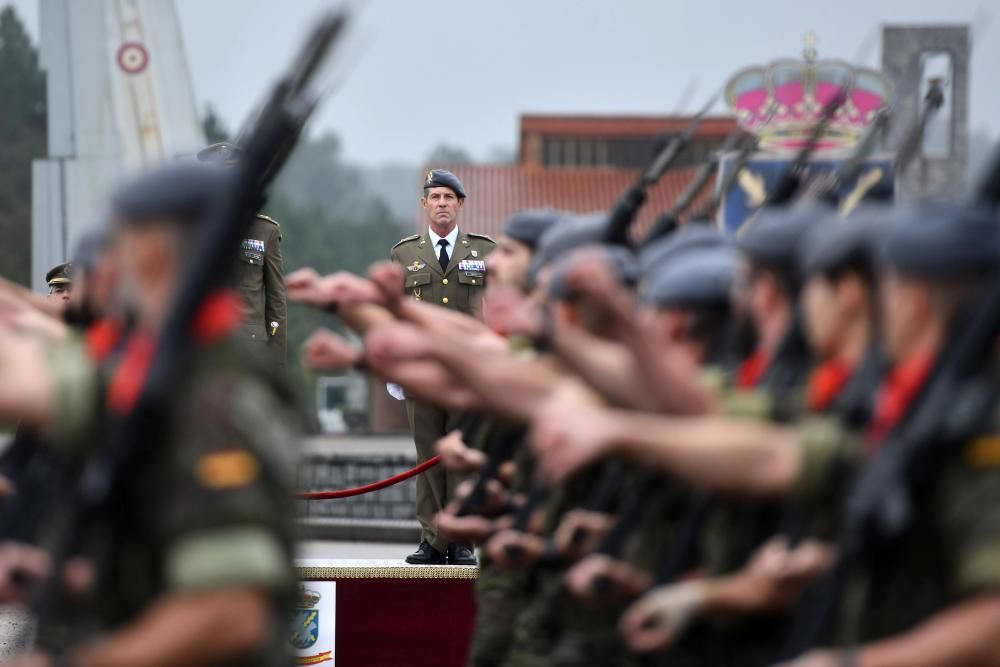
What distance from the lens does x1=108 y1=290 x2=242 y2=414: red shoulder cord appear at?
2848 millimetres

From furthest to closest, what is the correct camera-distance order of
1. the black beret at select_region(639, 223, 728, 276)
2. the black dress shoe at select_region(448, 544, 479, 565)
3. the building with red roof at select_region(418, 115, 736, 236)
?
the building with red roof at select_region(418, 115, 736, 236) < the black dress shoe at select_region(448, 544, 479, 565) < the black beret at select_region(639, 223, 728, 276)

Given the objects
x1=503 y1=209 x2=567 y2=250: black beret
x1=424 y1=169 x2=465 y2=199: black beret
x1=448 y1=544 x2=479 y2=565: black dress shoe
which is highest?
x1=424 y1=169 x2=465 y2=199: black beret

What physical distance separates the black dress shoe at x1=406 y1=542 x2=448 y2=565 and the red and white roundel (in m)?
11.1

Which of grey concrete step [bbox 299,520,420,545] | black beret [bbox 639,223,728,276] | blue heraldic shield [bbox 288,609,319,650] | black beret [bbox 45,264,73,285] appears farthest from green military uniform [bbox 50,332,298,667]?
grey concrete step [bbox 299,520,420,545]

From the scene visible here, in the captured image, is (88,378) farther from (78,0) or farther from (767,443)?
(78,0)

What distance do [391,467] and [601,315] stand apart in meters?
14.1

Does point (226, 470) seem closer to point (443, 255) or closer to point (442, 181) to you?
point (442, 181)

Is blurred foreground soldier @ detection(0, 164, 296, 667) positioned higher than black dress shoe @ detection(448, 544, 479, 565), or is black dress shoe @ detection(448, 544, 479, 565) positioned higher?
blurred foreground soldier @ detection(0, 164, 296, 667)

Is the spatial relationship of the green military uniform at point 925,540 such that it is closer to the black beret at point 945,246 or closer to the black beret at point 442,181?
the black beret at point 945,246

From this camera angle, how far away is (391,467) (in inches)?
671

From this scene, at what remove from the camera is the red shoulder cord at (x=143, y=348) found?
285 centimetres

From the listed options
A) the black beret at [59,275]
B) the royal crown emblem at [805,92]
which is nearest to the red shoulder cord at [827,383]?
the black beret at [59,275]

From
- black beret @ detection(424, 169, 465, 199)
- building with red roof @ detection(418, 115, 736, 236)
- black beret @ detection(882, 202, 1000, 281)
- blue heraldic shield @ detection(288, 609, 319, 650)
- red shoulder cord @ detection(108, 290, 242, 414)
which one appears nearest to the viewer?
red shoulder cord @ detection(108, 290, 242, 414)

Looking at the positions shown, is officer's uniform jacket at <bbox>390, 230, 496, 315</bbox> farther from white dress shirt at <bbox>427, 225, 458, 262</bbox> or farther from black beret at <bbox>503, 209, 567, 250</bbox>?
black beret at <bbox>503, 209, 567, 250</bbox>
